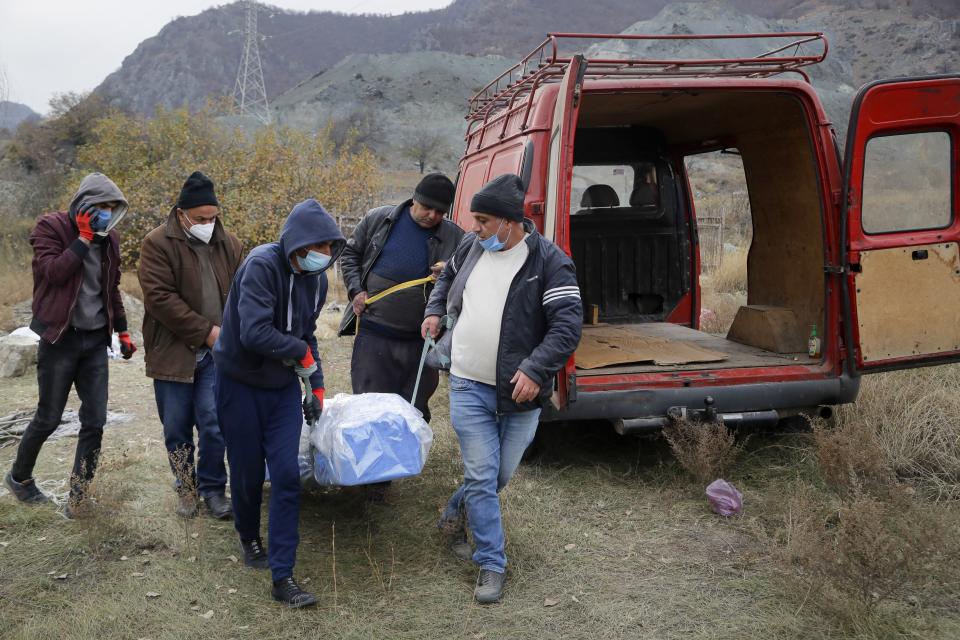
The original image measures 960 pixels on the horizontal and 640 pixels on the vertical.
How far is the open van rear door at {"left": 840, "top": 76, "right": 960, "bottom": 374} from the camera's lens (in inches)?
178

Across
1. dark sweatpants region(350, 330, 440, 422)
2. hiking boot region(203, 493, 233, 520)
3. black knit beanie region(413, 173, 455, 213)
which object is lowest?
hiking boot region(203, 493, 233, 520)

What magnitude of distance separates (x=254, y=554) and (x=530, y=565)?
4.30ft

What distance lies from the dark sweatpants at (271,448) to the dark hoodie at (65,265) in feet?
3.91

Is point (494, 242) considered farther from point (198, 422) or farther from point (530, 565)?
point (198, 422)

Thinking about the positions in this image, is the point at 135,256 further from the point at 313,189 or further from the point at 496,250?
the point at 496,250

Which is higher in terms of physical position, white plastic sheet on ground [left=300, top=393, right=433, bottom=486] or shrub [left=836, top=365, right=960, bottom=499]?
white plastic sheet on ground [left=300, top=393, right=433, bottom=486]

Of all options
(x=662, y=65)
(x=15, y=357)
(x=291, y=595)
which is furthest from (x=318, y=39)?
(x=291, y=595)

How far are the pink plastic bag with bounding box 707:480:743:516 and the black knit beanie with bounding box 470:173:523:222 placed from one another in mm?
2008

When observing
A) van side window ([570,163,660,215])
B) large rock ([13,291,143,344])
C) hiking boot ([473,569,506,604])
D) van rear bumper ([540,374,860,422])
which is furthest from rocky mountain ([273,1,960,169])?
hiking boot ([473,569,506,604])

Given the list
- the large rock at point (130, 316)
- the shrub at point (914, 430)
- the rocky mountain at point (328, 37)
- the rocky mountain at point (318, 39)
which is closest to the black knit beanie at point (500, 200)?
the shrub at point (914, 430)

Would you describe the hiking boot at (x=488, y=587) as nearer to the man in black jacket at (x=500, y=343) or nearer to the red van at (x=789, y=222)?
the man in black jacket at (x=500, y=343)

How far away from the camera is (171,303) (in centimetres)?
419

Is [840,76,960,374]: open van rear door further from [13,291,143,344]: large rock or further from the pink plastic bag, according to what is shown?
[13,291,143,344]: large rock

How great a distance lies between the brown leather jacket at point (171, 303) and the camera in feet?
13.7
